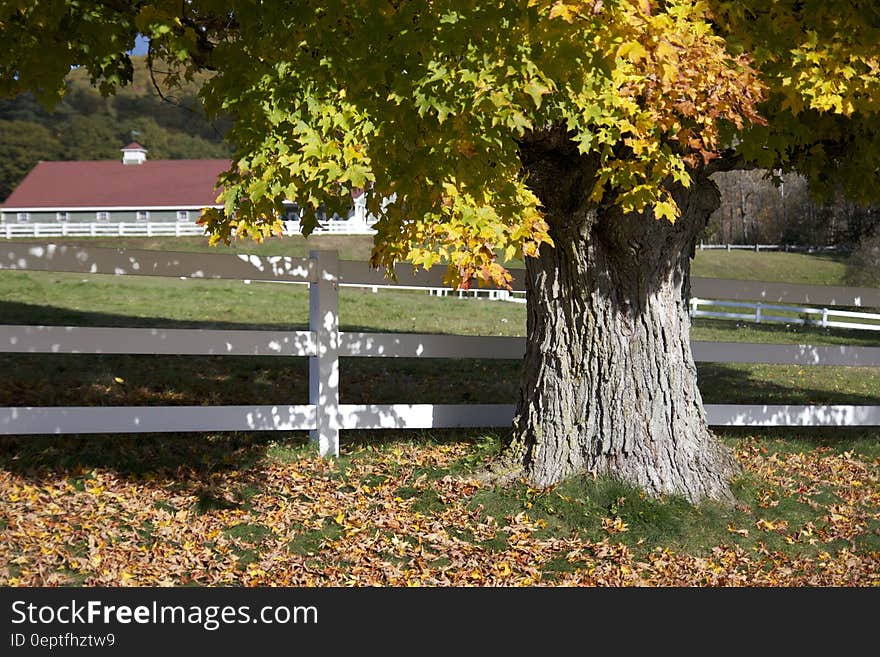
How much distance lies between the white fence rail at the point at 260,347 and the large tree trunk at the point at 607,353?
35.5 inches

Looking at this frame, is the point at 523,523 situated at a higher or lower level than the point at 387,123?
lower

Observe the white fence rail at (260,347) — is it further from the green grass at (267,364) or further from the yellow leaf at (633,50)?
the yellow leaf at (633,50)

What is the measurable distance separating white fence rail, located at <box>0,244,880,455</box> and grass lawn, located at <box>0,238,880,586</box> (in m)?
0.34

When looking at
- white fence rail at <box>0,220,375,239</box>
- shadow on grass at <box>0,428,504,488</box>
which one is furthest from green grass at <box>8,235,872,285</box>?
shadow on grass at <box>0,428,504,488</box>

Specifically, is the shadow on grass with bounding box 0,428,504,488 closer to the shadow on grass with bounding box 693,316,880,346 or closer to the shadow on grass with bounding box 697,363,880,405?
the shadow on grass with bounding box 697,363,880,405

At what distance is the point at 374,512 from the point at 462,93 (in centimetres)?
342

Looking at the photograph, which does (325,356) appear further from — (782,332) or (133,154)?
(133,154)

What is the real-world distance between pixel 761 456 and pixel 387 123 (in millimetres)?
5605

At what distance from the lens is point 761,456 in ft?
29.2

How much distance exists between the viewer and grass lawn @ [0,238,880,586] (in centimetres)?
621

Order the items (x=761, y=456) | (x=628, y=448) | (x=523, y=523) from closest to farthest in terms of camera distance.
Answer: (x=523, y=523)
(x=628, y=448)
(x=761, y=456)

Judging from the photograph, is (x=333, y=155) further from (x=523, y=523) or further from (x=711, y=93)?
(x=523, y=523)

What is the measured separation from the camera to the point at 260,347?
25.3 feet

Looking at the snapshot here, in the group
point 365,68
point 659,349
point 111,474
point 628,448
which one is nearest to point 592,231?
point 659,349
